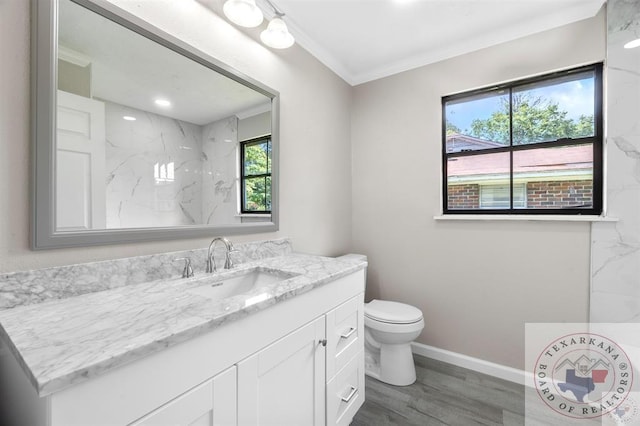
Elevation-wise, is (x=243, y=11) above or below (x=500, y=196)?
above

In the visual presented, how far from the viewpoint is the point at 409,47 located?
2158 mm

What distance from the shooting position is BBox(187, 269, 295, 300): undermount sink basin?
1212 millimetres

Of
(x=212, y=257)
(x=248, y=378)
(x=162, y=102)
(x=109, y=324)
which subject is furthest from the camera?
(x=212, y=257)

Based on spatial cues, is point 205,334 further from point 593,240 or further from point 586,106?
point 586,106

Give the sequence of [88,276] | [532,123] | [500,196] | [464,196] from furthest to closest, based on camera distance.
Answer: [464,196], [500,196], [532,123], [88,276]

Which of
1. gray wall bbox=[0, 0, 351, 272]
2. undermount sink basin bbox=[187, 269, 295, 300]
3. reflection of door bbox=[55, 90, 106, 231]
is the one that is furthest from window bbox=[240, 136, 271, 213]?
reflection of door bbox=[55, 90, 106, 231]

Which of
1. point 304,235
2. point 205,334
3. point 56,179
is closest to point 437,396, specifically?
point 304,235

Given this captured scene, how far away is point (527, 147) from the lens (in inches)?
78.0

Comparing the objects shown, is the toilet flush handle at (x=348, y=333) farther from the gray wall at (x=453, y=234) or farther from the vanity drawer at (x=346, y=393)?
the gray wall at (x=453, y=234)

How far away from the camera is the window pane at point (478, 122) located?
2.09m

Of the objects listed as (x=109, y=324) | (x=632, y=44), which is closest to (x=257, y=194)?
(x=109, y=324)

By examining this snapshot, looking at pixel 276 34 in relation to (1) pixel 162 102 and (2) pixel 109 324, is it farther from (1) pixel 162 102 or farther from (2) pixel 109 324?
(2) pixel 109 324

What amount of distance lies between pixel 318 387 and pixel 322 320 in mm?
292

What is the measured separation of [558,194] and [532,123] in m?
0.54
